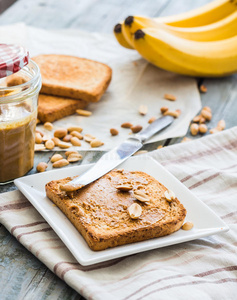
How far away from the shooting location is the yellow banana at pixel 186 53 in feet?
6.00

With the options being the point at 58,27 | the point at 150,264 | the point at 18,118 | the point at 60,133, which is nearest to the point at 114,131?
the point at 60,133

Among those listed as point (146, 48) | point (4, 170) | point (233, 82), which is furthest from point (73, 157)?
point (233, 82)

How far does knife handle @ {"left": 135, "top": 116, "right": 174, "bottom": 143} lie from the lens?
4.98 ft

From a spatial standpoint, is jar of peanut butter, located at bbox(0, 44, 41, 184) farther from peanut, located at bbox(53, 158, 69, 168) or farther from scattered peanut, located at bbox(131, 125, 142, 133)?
scattered peanut, located at bbox(131, 125, 142, 133)

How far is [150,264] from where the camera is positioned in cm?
101

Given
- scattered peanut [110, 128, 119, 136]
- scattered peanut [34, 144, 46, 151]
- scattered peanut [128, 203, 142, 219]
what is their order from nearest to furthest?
scattered peanut [128, 203, 142, 219], scattered peanut [34, 144, 46, 151], scattered peanut [110, 128, 119, 136]

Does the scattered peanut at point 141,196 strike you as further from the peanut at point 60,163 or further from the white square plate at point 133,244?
the peanut at point 60,163

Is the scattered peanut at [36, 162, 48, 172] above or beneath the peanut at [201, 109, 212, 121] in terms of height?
beneath

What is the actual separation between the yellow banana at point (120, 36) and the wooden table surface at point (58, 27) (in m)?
0.32

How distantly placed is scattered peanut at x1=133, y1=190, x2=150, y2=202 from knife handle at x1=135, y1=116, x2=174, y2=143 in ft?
1.32

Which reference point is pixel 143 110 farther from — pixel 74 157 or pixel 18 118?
pixel 18 118

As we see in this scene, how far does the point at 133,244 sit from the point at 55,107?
2.50 feet

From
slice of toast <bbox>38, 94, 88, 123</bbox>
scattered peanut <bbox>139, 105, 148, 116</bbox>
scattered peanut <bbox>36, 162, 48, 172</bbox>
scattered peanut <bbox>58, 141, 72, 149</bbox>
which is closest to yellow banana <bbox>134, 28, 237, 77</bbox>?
scattered peanut <bbox>139, 105, 148, 116</bbox>

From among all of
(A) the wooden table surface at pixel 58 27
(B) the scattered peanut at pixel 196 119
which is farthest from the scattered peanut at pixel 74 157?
(B) the scattered peanut at pixel 196 119
